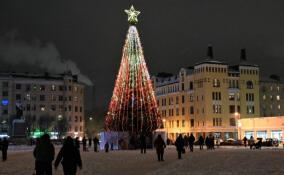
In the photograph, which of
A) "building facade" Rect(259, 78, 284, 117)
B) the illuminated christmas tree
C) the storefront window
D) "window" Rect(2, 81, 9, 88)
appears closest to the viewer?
the illuminated christmas tree

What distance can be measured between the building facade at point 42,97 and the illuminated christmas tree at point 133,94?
65766 mm

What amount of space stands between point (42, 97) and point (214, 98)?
46.6 meters

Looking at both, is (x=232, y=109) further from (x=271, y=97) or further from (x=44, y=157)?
(x=44, y=157)

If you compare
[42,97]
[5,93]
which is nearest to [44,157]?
[5,93]

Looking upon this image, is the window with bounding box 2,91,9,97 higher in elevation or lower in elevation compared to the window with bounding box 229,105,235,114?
higher

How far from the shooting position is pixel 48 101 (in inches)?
4385

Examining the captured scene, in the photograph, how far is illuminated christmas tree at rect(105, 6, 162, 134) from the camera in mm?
42906

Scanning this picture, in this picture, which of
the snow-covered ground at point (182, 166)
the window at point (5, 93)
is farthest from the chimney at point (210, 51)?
the snow-covered ground at point (182, 166)

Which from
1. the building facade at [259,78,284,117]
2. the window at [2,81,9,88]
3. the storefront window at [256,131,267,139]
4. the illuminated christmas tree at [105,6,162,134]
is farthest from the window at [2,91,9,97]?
the illuminated christmas tree at [105,6,162,134]

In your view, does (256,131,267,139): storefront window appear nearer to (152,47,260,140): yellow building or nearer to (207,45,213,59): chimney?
(152,47,260,140): yellow building

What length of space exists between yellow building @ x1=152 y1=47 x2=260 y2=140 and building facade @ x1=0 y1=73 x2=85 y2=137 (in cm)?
3017

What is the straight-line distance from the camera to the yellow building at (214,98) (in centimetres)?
8581

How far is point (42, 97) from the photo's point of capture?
111 metres

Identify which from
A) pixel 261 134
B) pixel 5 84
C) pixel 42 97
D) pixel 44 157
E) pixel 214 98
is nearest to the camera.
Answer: pixel 44 157
